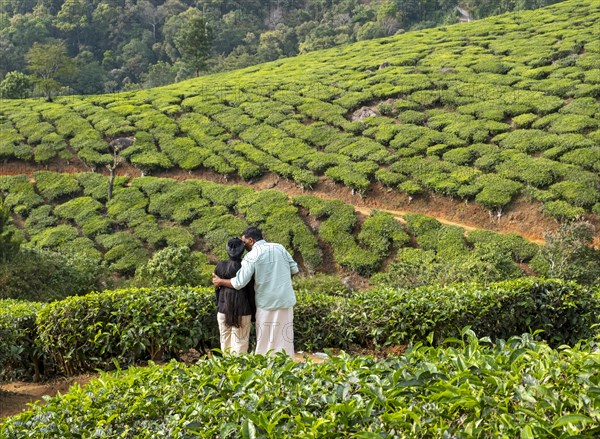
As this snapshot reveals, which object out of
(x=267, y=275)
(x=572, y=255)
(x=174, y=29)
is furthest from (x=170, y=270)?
(x=174, y=29)

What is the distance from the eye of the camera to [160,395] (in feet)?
12.2

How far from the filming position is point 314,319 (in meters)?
8.39

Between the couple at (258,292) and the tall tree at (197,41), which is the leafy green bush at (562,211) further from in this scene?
the tall tree at (197,41)

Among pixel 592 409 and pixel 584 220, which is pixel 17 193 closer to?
pixel 584 220

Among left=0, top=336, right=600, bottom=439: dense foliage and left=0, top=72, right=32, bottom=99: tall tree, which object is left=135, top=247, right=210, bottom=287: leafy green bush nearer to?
left=0, top=336, right=600, bottom=439: dense foliage

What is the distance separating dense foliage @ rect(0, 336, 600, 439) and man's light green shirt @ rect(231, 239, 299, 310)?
2.14m

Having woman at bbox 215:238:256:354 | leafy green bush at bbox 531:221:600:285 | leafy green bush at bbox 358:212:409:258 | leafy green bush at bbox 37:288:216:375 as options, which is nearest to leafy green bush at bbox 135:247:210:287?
leafy green bush at bbox 358:212:409:258

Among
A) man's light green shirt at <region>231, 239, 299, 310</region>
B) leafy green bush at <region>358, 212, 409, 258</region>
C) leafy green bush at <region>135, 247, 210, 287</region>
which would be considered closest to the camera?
man's light green shirt at <region>231, 239, 299, 310</region>

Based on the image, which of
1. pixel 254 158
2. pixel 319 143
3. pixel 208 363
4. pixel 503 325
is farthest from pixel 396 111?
pixel 208 363

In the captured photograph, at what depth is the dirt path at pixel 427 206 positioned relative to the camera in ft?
61.3

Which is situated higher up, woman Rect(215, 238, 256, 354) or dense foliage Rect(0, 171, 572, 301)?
woman Rect(215, 238, 256, 354)

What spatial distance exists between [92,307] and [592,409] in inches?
240

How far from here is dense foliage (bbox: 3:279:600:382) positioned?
23.7 ft

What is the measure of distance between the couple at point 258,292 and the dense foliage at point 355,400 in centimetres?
217
